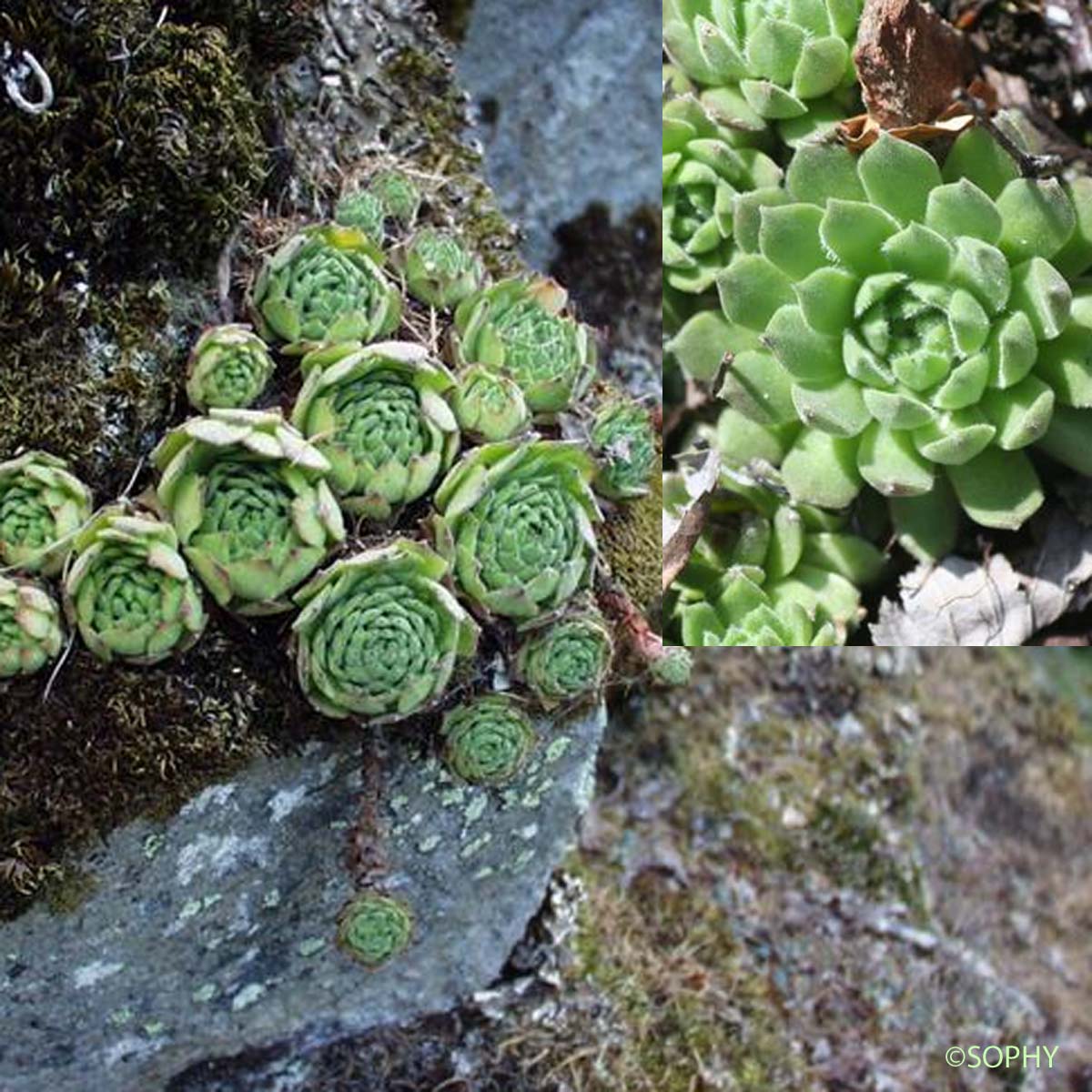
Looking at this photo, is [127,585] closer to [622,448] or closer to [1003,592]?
[622,448]

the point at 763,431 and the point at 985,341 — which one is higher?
the point at 985,341

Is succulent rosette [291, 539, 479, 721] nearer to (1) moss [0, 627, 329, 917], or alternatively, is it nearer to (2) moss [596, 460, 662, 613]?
(1) moss [0, 627, 329, 917]

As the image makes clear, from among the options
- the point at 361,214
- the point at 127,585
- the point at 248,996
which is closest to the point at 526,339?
the point at 361,214

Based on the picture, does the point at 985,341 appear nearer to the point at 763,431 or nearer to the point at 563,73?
the point at 763,431

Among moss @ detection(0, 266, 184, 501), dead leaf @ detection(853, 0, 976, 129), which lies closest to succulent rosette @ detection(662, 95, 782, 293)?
dead leaf @ detection(853, 0, 976, 129)

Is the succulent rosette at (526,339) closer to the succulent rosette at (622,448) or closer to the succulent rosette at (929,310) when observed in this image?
the succulent rosette at (622,448)

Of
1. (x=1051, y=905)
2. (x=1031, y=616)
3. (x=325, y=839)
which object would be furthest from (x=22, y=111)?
(x=1051, y=905)
